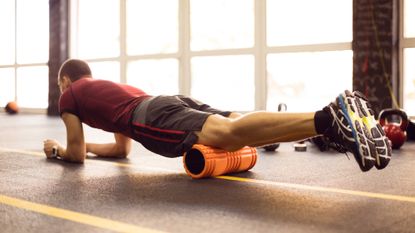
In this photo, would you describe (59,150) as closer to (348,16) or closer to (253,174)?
(253,174)

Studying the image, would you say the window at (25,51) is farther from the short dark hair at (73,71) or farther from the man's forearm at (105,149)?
the short dark hair at (73,71)

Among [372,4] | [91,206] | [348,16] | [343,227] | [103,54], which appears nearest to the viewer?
[343,227]

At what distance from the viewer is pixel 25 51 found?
12523 millimetres

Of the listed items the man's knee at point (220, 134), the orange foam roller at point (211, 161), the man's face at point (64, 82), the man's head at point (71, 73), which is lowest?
the orange foam roller at point (211, 161)

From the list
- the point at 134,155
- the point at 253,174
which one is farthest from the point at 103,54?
the point at 253,174

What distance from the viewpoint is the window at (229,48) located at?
26.3ft

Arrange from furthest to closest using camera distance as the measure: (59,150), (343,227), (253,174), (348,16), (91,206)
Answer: (348,16)
(59,150)
(253,174)
(91,206)
(343,227)

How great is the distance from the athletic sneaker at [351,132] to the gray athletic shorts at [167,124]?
819 millimetres

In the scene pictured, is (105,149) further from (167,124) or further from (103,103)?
(167,124)

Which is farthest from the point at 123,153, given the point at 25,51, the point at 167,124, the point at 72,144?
the point at 25,51

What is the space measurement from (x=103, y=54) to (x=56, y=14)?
149cm

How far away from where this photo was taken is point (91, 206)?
245 cm

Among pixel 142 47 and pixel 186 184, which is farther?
pixel 142 47

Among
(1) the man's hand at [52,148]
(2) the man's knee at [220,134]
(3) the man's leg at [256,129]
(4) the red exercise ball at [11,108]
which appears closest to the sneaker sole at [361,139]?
(3) the man's leg at [256,129]
